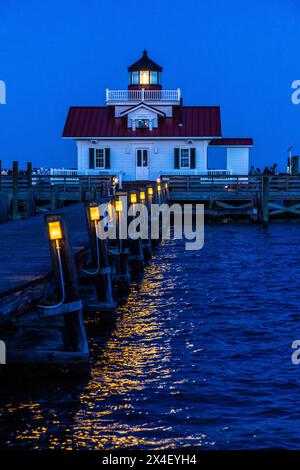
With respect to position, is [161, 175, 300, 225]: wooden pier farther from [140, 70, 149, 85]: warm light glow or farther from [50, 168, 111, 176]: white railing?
[140, 70, 149, 85]: warm light glow

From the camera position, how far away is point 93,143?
52844 millimetres

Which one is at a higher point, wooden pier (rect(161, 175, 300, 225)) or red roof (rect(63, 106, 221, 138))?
red roof (rect(63, 106, 221, 138))

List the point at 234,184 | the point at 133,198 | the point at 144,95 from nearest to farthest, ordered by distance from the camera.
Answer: the point at 133,198
the point at 234,184
the point at 144,95

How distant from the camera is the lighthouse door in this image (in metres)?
52.8

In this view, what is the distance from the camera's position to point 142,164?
52.9 m

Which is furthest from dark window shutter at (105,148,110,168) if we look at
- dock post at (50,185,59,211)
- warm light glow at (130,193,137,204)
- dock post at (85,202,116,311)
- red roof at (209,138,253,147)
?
dock post at (85,202,116,311)

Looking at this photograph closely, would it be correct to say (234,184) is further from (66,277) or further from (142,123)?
(66,277)

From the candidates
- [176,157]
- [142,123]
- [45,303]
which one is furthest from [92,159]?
[45,303]

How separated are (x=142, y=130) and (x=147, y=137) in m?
1.15

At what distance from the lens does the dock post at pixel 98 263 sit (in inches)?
653

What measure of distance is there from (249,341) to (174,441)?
16.9 ft

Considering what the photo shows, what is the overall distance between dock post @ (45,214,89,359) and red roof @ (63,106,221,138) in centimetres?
3965

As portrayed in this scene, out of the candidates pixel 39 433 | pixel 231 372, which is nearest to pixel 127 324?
pixel 231 372
